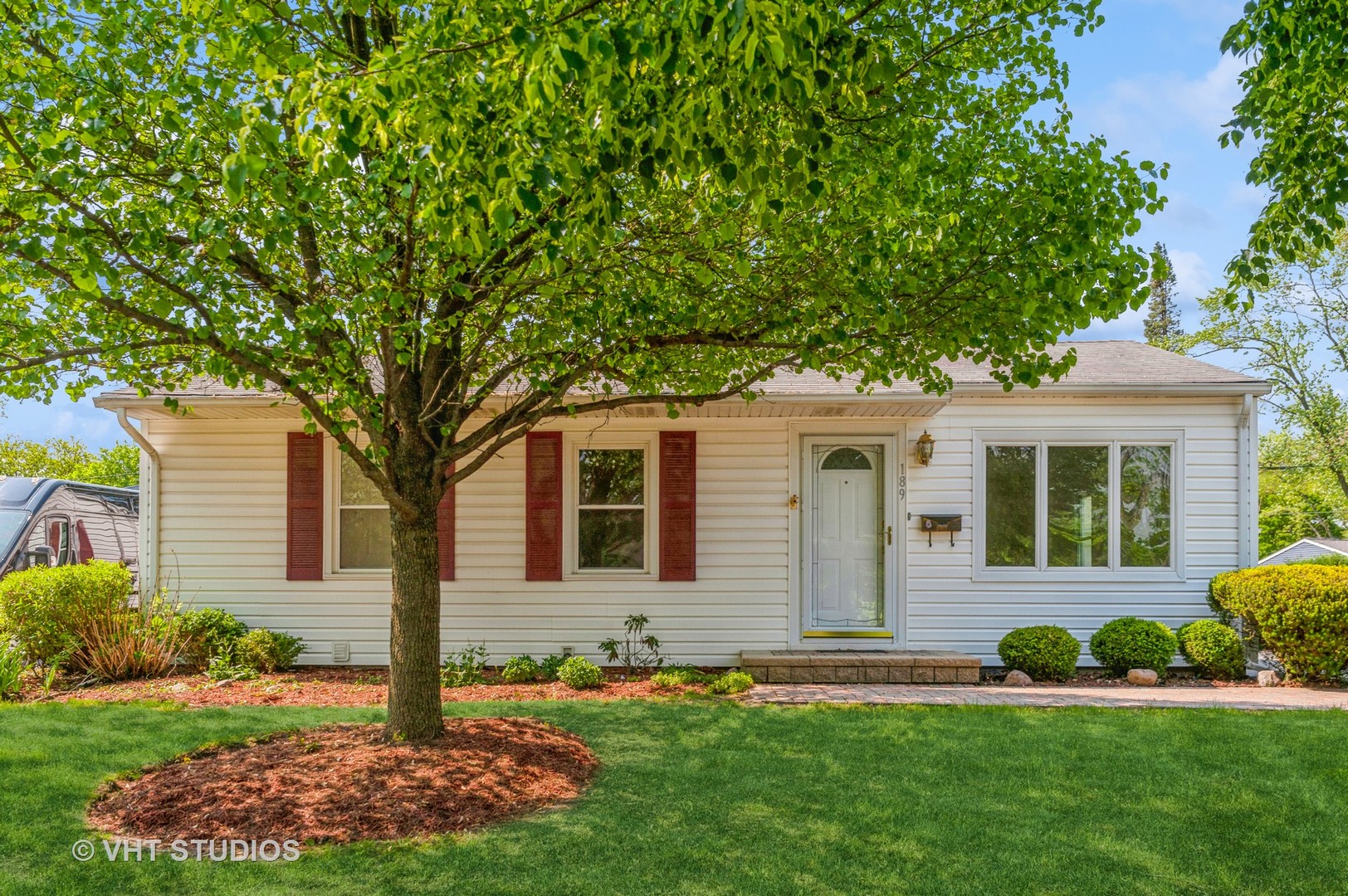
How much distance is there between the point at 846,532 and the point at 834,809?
4.90 meters

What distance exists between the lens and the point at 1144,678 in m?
8.23

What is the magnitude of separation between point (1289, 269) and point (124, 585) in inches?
891

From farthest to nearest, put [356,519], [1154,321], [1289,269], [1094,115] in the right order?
[1154,321], [1289,269], [356,519], [1094,115]

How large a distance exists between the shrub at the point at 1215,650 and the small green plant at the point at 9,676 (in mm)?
10999

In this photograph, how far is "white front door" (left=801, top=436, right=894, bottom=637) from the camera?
360 inches

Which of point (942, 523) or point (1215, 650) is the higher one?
point (942, 523)

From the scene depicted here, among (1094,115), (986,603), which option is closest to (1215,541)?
(986,603)

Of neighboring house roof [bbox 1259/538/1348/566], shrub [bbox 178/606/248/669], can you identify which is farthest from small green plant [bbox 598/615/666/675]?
neighboring house roof [bbox 1259/538/1348/566]

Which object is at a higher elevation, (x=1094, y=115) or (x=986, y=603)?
(x=1094, y=115)

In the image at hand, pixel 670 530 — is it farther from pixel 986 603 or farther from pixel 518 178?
pixel 518 178

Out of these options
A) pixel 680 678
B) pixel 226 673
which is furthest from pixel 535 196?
pixel 226 673

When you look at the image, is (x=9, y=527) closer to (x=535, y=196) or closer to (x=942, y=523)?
(x=535, y=196)

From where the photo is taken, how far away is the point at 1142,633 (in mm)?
8445

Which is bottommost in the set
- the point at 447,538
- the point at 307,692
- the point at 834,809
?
the point at 307,692
